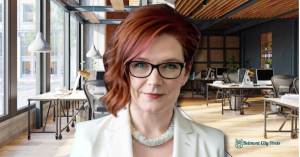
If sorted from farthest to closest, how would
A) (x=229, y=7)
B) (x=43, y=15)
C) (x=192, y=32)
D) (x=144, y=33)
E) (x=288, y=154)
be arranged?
(x=229, y=7) → (x=43, y=15) → (x=288, y=154) → (x=192, y=32) → (x=144, y=33)

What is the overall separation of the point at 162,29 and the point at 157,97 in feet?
0.65

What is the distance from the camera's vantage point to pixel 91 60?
10195mm

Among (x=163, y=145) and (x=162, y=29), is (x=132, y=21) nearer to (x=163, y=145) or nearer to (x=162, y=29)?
(x=162, y=29)

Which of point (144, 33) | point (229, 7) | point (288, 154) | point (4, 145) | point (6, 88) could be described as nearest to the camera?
point (144, 33)

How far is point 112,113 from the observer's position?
2.86 feet

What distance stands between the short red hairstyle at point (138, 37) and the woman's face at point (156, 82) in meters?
0.02

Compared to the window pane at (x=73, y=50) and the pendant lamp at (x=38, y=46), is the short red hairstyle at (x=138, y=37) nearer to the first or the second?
the pendant lamp at (x=38, y=46)

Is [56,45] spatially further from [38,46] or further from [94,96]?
[94,96]

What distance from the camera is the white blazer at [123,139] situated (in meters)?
0.79

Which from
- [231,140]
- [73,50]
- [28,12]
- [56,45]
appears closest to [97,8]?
[56,45]

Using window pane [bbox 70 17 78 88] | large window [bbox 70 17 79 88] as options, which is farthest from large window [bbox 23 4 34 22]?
window pane [bbox 70 17 78 88]

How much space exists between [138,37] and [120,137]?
1.09 feet

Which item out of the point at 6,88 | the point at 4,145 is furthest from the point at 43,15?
the point at 4,145

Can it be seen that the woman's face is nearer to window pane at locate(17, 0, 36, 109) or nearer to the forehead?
the forehead
